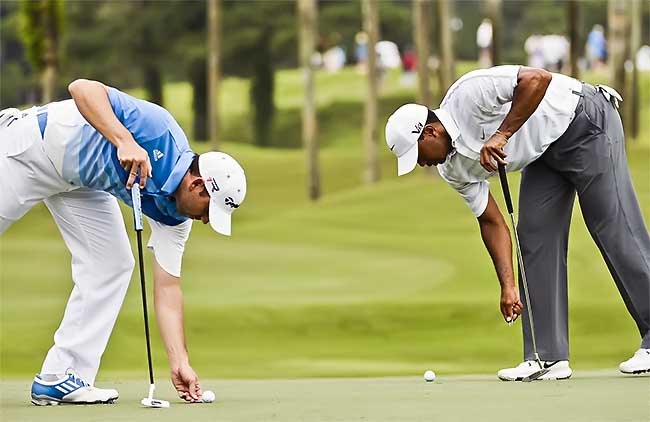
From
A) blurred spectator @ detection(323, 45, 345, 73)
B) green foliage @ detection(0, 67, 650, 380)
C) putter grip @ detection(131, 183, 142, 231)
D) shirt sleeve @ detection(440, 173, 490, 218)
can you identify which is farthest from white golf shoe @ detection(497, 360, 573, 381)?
blurred spectator @ detection(323, 45, 345, 73)

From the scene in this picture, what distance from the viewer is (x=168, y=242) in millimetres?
6984

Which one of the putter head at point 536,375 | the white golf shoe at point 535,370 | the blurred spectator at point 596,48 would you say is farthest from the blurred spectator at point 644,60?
the putter head at point 536,375

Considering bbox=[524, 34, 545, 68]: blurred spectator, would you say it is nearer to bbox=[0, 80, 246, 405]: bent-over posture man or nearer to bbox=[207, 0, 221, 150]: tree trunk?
bbox=[207, 0, 221, 150]: tree trunk

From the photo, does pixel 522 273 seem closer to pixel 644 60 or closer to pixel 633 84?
pixel 633 84

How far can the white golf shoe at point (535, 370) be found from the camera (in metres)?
7.72

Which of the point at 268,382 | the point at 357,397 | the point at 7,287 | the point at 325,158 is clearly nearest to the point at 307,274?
the point at 7,287

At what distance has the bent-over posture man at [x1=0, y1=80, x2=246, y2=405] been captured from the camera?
666 centimetres

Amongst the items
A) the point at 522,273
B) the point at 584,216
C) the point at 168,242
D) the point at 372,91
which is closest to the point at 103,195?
the point at 168,242

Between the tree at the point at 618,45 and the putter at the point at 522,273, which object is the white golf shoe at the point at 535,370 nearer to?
the putter at the point at 522,273

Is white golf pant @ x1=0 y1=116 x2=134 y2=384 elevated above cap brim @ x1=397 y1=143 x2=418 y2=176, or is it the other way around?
cap brim @ x1=397 y1=143 x2=418 y2=176

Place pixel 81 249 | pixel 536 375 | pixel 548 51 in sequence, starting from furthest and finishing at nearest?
1. pixel 548 51
2. pixel 536 375
3. pixel 81 249

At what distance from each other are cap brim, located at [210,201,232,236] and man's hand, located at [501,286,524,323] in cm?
167

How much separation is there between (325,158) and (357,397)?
1685 inches

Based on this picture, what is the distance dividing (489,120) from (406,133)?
0.47 metres
